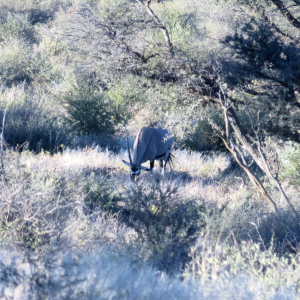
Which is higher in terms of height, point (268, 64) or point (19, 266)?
point (268, 64)

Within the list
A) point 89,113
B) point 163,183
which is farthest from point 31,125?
point 163,183

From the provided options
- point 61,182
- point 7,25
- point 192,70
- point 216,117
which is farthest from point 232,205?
point 7,25

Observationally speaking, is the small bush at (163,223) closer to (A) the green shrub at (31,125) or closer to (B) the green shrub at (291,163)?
(B) the green shrub at (291,163)

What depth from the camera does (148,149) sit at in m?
8.73

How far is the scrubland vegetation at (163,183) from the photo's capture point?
3846 millimetres

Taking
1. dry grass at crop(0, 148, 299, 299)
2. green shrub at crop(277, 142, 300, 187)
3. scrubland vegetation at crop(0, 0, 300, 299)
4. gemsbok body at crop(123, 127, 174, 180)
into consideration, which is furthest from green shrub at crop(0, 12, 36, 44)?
green shrub at crop(277, 142, 300, 187)

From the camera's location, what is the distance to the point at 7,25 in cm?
2370

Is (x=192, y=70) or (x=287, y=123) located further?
(x=192, y=70)

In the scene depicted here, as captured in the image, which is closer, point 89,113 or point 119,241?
point 119,241

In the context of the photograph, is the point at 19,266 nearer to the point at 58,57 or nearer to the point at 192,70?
the point at 192,70

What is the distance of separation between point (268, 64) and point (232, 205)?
3.23 metres

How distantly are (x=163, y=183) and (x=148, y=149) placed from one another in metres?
1.07

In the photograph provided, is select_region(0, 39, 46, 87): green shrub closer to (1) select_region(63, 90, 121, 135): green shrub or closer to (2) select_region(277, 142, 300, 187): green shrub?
(1) select_region(63, 90, 121, 135): green shrub

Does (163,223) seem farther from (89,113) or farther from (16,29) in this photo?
(16,29)
